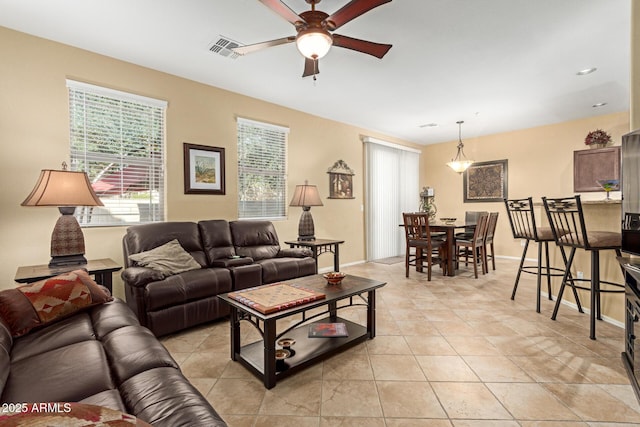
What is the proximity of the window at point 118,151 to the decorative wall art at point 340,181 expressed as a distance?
→ 2826mm

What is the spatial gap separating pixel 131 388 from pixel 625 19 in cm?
434

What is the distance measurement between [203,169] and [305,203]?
4.76ft

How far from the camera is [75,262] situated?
8.55 ft

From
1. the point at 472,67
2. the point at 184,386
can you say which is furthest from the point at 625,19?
the point at 184,386

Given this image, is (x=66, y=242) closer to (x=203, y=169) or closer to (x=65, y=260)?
(x=65, y=260)

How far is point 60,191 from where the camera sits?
2.42m

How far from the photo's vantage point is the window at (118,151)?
3.06 metres

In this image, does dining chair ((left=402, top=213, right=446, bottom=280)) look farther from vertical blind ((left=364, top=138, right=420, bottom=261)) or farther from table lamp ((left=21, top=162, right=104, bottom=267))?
table lamp ((left=21, top=162, right=104, bottom=267))

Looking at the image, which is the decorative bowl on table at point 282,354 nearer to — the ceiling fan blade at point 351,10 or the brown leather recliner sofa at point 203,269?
the brown leather recliner sofa at point 203,269

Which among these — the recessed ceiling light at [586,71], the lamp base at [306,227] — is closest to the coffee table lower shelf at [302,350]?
the lamp base at [306,227]

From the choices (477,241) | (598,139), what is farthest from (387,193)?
(598,139)

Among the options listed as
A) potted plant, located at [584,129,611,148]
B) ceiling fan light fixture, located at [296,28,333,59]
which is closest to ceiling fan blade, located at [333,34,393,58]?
ceiling fan light fixture, located at [296,28,333,59]

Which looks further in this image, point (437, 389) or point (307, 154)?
point (307, 154)

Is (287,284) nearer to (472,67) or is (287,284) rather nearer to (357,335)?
(357,335)
